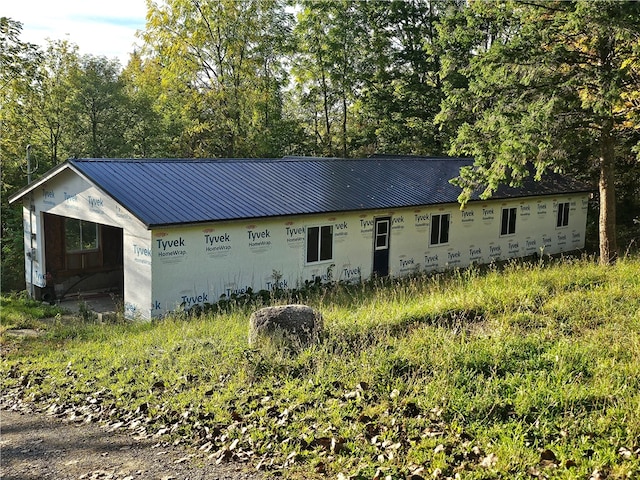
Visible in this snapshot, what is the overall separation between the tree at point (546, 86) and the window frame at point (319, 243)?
4.30m

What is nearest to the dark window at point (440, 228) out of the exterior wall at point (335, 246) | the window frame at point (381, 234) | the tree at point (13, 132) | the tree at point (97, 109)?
the exterior wall at point (335, 246)

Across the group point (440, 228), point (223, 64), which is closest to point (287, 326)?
point (440, 228)

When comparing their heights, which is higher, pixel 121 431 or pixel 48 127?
pixel 48 127

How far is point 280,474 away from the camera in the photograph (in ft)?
17.4

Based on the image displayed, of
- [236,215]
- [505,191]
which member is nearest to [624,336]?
[236,215]

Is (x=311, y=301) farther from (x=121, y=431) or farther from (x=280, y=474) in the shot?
(x=280, y=474)

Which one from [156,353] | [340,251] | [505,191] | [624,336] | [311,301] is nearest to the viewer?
[624,336]

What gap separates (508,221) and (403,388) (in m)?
16.7

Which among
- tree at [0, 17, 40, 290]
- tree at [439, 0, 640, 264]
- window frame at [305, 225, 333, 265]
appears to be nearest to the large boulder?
tree at [439, 0, 640, 264]

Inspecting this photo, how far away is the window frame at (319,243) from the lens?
53.3 ft

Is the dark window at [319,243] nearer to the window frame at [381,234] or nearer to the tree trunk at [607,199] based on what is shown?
the window frame at [381,234]

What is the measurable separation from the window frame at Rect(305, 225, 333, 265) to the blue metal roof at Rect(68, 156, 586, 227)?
68cm

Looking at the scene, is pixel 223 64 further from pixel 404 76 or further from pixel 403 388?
pixel 403 388

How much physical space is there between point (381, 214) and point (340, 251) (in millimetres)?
1964
